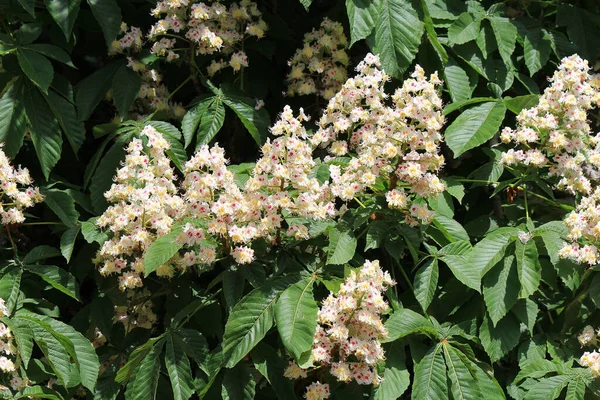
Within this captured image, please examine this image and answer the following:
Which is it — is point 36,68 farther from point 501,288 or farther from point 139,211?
point 501,288

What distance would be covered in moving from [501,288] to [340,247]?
559mm

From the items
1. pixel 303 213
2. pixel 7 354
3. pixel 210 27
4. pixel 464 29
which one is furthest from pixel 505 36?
pixel 7 354

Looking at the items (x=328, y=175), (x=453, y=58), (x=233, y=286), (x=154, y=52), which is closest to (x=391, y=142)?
(x=328, y=175)

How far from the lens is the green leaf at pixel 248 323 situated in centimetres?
291

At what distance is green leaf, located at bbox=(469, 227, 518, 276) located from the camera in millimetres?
3205

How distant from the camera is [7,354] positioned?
10.4 feet

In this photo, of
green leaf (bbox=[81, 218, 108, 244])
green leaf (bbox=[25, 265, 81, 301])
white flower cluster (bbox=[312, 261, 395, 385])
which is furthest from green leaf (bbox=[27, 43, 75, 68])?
white flower cluster (bbox=[312, 261, 395, 385])

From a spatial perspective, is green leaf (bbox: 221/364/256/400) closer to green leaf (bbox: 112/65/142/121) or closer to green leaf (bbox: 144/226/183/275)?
green leaf (bbox: 144/226/183/275)

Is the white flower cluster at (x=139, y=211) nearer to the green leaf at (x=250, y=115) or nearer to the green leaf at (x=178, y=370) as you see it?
the green leaf at (x=178, y=370)

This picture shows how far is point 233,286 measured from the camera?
3055mm

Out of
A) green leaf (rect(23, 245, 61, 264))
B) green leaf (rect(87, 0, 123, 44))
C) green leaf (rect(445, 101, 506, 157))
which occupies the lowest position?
green leaf (rect(23, 245, 61, 264))

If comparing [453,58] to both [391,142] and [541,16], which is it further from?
[391,142]

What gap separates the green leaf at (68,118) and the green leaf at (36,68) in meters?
0.15

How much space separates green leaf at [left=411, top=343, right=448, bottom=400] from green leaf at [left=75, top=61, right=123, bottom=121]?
5.06 feet
